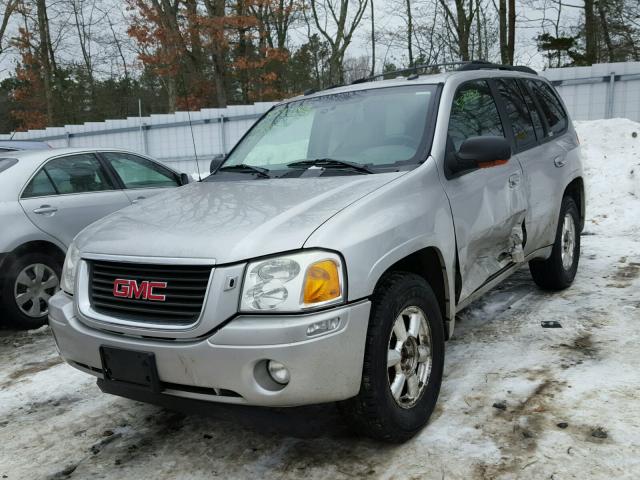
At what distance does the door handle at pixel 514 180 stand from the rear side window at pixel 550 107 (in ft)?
3.33

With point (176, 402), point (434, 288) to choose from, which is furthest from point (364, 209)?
point (176, 402)

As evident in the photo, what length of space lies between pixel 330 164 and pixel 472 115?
3.59ft

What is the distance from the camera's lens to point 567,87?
1127 cm

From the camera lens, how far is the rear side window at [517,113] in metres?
4.23

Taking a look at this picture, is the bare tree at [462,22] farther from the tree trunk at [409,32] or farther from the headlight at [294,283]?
the headlight at [294,283]

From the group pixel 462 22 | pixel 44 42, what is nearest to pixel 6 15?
pixel 44 42

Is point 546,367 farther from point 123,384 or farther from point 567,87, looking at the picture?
point 567,87

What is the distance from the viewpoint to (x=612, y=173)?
30.6 ft

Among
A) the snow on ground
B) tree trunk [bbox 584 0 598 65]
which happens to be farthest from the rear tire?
tree trunk [bbox 584 0 598 65]

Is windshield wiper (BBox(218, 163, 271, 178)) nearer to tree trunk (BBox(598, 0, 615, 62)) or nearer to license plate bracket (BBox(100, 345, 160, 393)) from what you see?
license plate bracket (BBox(100, 345, 160, 393))

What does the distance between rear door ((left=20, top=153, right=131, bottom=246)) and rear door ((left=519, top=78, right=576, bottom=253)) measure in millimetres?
3968

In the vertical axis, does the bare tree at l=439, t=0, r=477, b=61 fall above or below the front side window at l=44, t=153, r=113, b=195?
above

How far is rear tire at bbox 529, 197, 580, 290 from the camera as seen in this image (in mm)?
4883

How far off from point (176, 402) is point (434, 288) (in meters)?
1.49
